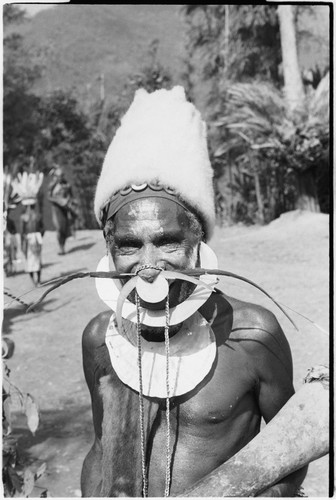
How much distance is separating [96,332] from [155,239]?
515 mm

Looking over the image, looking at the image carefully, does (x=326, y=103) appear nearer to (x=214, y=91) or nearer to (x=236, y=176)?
(x=236, y=176)

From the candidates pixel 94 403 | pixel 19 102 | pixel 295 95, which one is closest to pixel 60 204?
pixel 295 95

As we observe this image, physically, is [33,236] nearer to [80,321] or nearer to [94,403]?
[80,321]

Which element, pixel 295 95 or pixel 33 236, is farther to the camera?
pixel 295 95

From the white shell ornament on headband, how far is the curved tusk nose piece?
0.7 inches

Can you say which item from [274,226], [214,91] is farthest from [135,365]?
[214,91]

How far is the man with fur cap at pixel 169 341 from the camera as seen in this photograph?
1.88 metres

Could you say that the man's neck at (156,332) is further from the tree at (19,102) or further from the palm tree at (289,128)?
the tree at (19,102)

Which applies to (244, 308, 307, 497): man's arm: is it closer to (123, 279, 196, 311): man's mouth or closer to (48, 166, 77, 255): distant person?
(123, 279, 196, 311): man's mouth

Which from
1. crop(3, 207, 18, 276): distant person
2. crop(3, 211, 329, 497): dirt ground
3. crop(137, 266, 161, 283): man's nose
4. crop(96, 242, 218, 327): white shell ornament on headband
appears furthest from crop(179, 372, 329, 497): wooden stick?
crop(3, 207, 18, 276): distant person

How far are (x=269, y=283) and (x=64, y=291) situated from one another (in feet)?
11.0

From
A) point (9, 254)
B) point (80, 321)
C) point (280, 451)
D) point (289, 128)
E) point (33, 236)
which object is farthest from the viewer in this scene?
point (289, 128)

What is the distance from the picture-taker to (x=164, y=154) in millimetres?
1987

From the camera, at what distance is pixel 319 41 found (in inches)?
685
